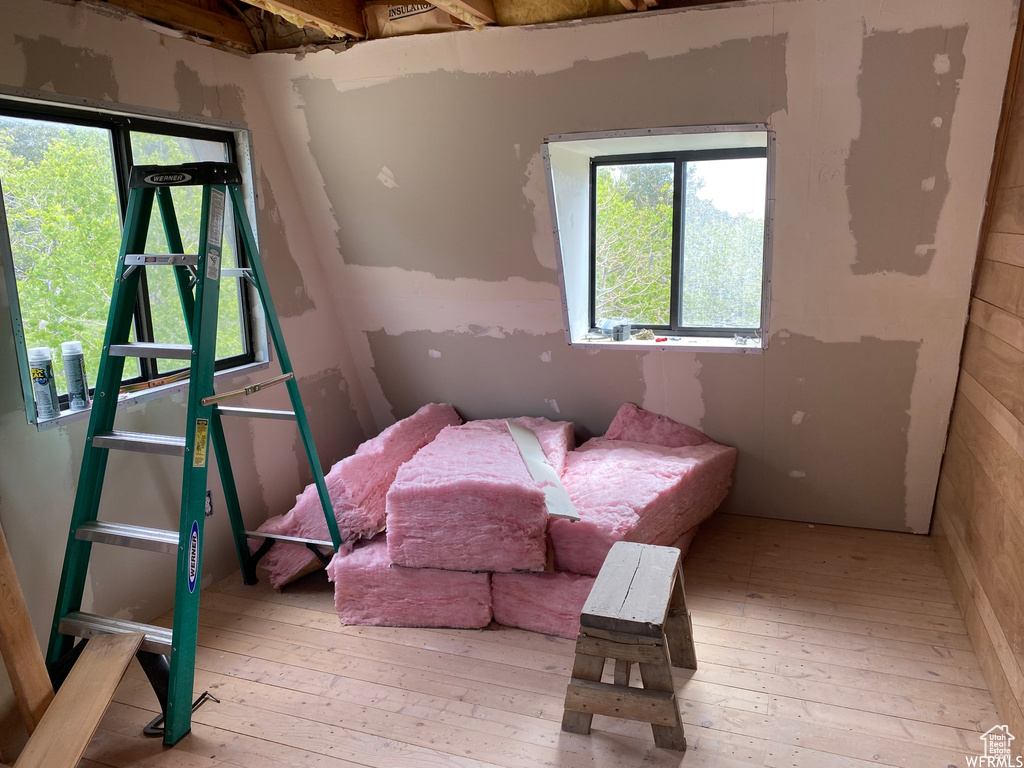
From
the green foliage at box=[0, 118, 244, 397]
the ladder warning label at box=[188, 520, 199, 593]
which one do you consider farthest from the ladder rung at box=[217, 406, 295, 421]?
the ladder warning label at box=[188, 520, 199, 593]

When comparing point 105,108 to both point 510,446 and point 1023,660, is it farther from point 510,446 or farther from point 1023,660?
point 1023,660

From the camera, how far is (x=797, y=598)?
9.89 ft

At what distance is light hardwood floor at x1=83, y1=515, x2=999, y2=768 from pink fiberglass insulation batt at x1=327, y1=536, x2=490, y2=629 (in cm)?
6

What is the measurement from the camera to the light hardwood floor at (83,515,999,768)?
86.2 inches

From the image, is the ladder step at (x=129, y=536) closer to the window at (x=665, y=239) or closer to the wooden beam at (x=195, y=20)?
the wooden beam at (x=195, y=20)

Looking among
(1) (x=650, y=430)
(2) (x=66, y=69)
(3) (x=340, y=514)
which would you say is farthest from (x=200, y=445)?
(1) (x=650, y=430)

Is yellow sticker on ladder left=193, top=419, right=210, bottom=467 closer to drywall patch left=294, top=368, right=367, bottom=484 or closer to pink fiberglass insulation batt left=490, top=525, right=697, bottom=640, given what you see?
pink fiberglass insulation batt left=490, top=525, right=697, bottom=640

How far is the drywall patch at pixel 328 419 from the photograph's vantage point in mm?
A: 3826

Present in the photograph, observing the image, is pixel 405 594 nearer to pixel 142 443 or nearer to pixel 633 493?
pixel 633 493

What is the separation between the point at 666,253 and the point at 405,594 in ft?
6.87

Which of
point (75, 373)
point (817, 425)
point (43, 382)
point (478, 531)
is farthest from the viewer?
point (817, 425)

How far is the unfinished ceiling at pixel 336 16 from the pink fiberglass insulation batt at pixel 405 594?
2075mm

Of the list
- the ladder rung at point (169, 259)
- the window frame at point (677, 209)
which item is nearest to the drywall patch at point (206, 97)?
the ladder rung at point (169, 259)

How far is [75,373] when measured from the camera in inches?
101
